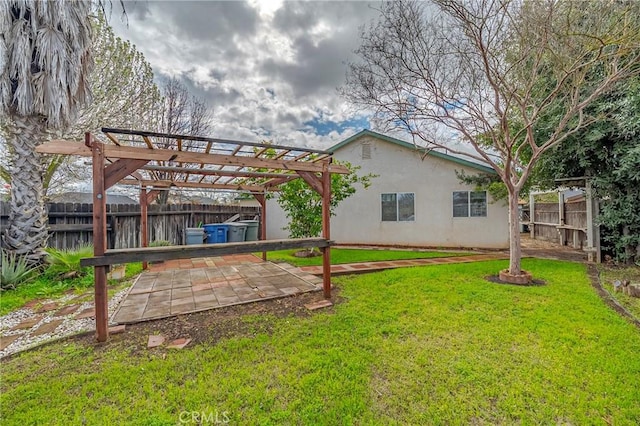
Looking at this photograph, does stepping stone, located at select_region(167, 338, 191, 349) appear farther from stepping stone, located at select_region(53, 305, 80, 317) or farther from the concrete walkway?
the concrete walkway

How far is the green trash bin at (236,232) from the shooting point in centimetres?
1090

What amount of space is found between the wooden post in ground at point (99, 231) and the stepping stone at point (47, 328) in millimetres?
908

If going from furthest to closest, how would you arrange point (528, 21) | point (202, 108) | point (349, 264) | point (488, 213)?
1. point (202, 108)
2. point (488, 213)
3. point (349, 264)
4. point (528, 21)

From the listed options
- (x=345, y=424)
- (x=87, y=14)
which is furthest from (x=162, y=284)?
(x=87, y=14)

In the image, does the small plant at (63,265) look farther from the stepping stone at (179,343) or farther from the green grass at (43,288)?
the stepping stone at (179,343)

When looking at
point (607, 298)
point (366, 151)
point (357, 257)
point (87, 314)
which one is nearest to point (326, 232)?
point (87, 314)

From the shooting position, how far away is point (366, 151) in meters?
11.8

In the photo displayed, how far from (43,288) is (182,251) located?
3.65m

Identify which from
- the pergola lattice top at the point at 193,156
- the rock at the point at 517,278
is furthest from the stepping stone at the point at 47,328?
the rock at the point at 517,278

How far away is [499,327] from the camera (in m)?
3.72

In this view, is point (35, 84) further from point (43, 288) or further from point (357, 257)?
point (357, 257)

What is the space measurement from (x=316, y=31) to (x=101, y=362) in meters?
9.23

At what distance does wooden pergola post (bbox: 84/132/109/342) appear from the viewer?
3.26 m

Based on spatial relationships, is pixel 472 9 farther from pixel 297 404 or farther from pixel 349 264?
pixel 297 404
